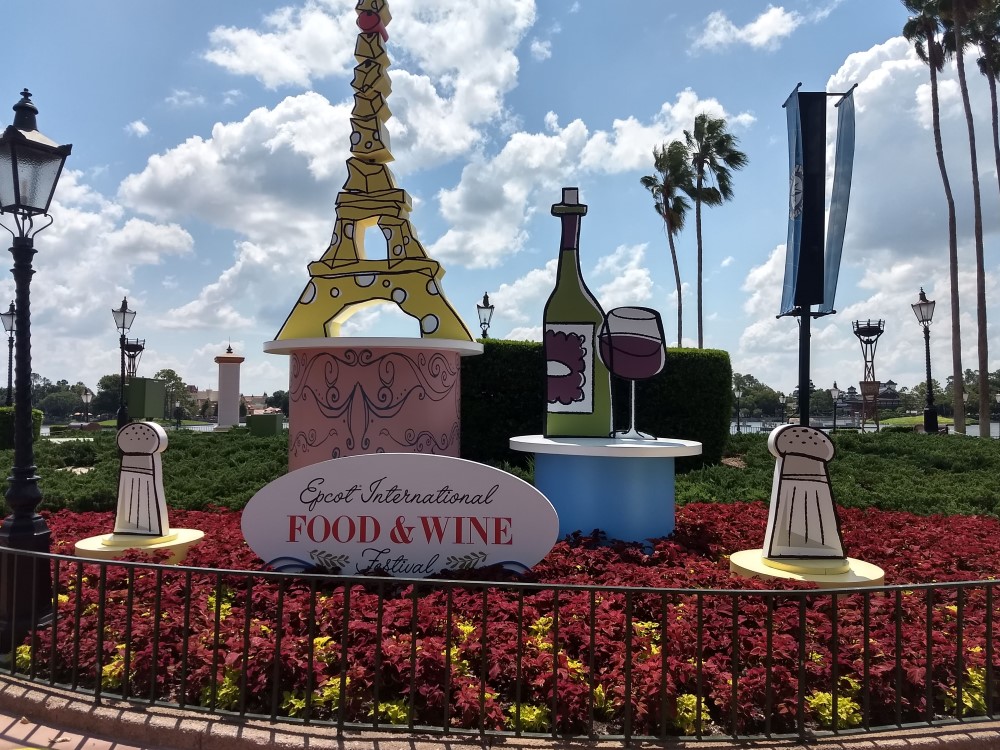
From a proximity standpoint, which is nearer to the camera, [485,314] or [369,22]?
[369,22]

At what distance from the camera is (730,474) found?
10.8 meters

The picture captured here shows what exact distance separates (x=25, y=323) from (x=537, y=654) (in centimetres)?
418

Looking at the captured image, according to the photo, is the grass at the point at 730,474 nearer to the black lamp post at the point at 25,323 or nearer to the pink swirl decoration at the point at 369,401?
the pink swirl decoration at the point at 369,401

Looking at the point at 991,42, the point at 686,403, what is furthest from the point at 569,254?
the point at 991,42

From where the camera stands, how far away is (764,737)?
3.20 m

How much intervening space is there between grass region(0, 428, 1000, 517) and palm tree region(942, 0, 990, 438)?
23.9 ft

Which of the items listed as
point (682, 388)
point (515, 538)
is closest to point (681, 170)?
point (682, 388)

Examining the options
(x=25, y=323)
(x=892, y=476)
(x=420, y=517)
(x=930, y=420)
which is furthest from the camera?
(x=930, y=420)

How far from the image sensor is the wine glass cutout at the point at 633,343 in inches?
283

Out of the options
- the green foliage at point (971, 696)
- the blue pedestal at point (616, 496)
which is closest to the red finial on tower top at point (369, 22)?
the blue pedestal at point (616, 496)

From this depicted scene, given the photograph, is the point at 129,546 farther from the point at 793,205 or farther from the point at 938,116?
the point at 938,116

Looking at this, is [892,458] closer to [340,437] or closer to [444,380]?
[444,380]

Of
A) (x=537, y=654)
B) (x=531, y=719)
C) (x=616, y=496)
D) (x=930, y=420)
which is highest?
(x=930, y=420)

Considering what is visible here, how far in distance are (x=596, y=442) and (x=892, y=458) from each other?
9023 millimetres
